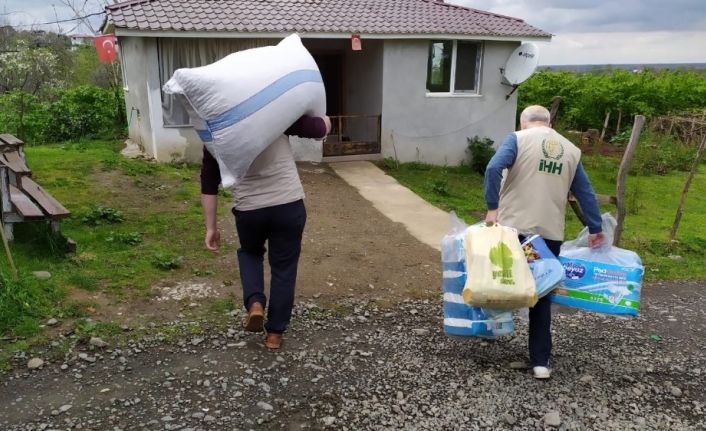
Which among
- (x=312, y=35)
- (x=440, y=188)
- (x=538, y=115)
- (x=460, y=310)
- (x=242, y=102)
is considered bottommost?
(x=440, y=188)

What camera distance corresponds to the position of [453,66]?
1242cm

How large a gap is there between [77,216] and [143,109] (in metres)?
5.24

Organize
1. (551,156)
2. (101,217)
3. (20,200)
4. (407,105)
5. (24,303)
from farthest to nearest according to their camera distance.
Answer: (407,105)
(101,217)
(20,200)
(24,303)
(551,156)

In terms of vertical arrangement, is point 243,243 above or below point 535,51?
below

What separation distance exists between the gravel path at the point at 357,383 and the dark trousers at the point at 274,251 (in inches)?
13.6

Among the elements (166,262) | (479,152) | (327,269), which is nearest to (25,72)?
(479,152)

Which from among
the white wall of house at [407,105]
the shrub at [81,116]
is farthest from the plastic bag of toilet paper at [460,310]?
the shrub at [81,116]

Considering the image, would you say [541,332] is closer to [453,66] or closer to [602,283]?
[602,283]

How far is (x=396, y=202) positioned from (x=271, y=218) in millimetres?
5676

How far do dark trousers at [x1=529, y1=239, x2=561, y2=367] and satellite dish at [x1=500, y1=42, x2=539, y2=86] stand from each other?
9.73 meters

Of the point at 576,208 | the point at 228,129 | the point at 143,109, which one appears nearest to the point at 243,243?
the point at 228,129

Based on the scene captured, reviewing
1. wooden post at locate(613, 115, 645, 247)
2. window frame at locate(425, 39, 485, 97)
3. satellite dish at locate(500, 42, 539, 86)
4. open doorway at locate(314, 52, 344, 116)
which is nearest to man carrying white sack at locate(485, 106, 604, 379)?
wooden post at locate(613, 115, 645, 247)

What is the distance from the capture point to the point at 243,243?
3.54m

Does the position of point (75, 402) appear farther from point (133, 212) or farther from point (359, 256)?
point (133, 212)
